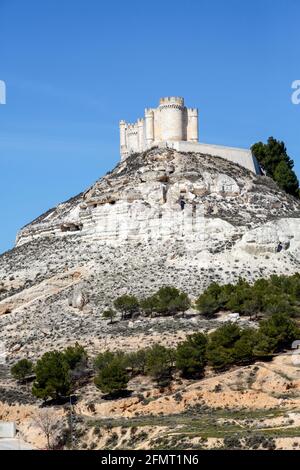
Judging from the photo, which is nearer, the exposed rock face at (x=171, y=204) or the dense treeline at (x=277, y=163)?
the exposed rock face at (x=171, y=204)

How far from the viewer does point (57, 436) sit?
49.9m

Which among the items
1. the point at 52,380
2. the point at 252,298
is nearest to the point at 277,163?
the point at 252,298

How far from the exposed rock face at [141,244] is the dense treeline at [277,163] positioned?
209 inches

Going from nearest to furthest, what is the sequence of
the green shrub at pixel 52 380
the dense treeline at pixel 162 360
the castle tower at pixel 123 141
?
the green shrub at pixel 52 380 < the dense treeline at pixel 162 360 < the castle tower at pixel 123 141

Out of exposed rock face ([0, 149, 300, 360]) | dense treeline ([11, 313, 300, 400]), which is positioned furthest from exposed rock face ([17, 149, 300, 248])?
dense treeline ([11, 313, 300, 400])

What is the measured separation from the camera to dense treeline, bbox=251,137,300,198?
88.3 metres

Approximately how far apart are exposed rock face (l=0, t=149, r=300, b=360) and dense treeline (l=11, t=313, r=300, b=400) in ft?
15.3

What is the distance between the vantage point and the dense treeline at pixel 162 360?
179ft

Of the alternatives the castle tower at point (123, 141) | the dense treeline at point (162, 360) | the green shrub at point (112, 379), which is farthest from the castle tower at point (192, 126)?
the green shrub at point (112, 379)

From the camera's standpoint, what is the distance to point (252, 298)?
6303 cm


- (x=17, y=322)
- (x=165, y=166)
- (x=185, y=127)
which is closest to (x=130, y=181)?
(x=165, y=166)

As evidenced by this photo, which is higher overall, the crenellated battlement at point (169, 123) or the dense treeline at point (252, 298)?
the crenellated battlement at point (169, 123)

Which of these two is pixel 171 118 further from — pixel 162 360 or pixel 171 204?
pixel 162 360

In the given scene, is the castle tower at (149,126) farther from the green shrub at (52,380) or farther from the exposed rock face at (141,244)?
the green shrub at (52,380)
